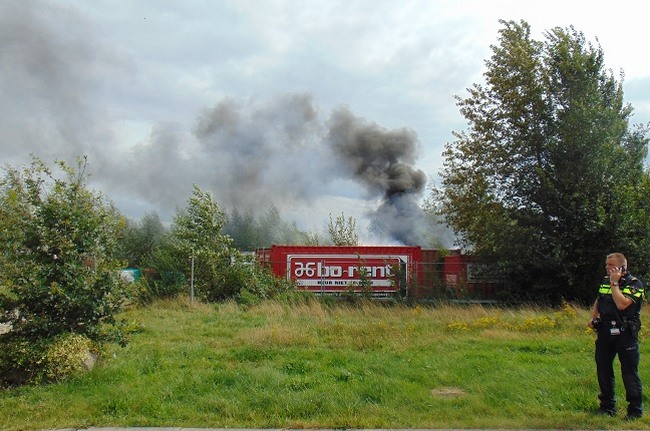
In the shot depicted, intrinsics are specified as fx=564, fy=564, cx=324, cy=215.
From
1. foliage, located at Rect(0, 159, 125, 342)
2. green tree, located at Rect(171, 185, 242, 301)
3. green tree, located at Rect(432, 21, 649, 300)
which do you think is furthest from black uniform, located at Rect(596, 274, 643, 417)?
green tree, located at Rect(171, 185, 242, 301)

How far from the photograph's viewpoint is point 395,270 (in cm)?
1825

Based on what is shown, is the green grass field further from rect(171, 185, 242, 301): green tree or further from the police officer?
rect(171, 185, 242, 301): green tree

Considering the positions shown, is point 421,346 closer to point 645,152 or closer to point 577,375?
point 577,375

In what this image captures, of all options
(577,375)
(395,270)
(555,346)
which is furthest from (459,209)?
(577,375)

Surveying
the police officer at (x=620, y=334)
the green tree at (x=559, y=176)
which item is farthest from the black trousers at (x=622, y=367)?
the green tree at (x=559, y=176)

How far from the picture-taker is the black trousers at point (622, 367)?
5555mm

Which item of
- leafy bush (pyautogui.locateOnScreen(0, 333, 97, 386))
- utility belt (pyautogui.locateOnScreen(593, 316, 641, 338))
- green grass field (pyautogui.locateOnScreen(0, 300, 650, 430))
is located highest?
utility belt (pyautogui.locateOnScreen(593, 316, 641, 338))

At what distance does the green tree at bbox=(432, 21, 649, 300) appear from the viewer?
1631 centimetres

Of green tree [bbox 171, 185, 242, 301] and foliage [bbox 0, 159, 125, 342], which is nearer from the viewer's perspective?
foliage [bbox 0, 159, 125, 342]

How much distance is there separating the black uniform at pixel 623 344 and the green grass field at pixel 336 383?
22cm

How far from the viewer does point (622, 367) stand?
5.63m

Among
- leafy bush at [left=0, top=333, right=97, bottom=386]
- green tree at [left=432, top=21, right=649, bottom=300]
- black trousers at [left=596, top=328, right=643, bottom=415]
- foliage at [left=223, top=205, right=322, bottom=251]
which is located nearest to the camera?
black trousers at [left=596, top=328, right=643, bottom=415]

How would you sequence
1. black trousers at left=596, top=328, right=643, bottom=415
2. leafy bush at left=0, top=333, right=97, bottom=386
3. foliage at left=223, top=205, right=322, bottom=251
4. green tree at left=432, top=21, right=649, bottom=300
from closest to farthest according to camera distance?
black trousers at left=596, top=328, right=643, bottom=415 < leafy bush at left=0, top=333, right=97, bottom=386 < green tree at left=432, top=21, right=649, bottom=300 < foliage at left=223, top=205, right=322, bottom=251

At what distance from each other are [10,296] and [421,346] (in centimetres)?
589
